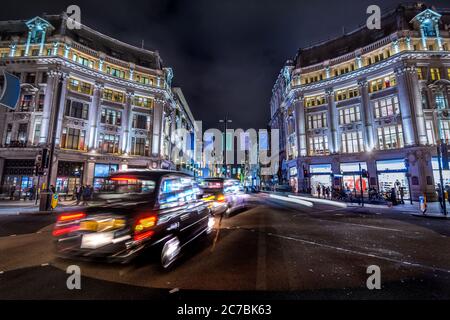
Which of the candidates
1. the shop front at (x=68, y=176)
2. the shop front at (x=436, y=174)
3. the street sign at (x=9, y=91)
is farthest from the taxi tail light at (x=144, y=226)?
the shop front at (x=436, y=174)

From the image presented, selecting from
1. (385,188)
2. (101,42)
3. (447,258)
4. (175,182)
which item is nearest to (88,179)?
(101,42)

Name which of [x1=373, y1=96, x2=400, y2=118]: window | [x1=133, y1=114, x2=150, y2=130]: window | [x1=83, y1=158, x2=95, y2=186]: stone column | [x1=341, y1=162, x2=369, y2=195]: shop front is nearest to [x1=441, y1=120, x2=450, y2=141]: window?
[x1=373, y1=96, x2=400, y2=118]: window

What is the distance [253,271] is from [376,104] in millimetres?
33757

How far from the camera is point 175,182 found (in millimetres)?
5129

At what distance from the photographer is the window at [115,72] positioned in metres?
29.9

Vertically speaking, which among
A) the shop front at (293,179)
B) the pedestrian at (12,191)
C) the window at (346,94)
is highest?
the window at (346,94)

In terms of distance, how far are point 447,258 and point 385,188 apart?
26171 millimetres

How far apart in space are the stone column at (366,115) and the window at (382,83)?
0.71 meters

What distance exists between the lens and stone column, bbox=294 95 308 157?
34031 mm

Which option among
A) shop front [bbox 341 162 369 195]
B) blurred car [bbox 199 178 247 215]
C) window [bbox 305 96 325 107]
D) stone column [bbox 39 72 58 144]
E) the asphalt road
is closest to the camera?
the asphalt road

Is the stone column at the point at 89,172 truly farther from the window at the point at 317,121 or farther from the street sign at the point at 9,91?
the window at the point at 317,121

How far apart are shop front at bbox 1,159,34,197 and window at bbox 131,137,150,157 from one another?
11.5 meters

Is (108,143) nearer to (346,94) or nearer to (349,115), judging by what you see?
(349,115)

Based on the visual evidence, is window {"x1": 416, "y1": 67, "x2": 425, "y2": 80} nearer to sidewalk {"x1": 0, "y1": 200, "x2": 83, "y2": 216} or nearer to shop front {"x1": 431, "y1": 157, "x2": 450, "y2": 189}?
shop front {"x1": 431, "y1": 157, "x2": 450, "y2": 189}
